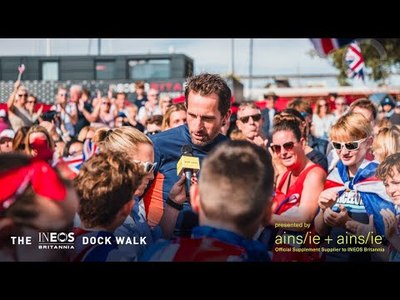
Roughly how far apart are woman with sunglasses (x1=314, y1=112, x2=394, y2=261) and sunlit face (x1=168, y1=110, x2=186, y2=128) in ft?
3.36

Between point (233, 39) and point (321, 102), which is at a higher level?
point (233, 39)

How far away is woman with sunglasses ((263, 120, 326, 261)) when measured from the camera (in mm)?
4941

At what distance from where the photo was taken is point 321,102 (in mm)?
6051

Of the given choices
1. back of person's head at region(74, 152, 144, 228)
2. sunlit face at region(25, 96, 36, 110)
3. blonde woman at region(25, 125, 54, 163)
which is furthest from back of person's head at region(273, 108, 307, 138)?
sunlit face at region(25, 96, 36, 110)

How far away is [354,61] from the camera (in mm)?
5613

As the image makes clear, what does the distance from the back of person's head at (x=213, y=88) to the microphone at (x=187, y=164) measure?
1.04 feet

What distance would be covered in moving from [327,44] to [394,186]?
102cm

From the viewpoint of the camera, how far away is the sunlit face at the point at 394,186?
5043 millimetres

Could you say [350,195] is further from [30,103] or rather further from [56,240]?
[30,103]

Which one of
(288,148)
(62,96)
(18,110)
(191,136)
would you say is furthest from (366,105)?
(18,110)

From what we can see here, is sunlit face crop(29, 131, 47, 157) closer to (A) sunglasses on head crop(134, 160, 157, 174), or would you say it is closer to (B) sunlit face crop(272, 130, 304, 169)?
(A) sunglasses on head crop(134, 160, 157, 174)
